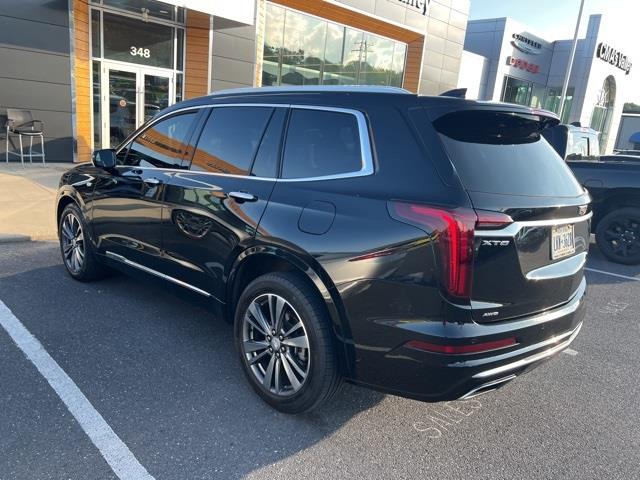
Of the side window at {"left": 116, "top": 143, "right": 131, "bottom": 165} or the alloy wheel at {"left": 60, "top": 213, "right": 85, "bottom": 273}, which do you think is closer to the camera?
the side window at {"left": 116, "top": 143, "right": 131, "bottom": 165}

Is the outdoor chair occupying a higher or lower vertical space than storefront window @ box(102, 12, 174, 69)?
lower

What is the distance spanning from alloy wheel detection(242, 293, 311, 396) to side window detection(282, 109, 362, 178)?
0.78m

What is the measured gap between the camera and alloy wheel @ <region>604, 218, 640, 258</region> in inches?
278

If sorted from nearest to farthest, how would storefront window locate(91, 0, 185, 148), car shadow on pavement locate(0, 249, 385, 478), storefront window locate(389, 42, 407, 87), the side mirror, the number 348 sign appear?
car shadow on pavement locate(0, 249, 385, 478), the side mirror, storefront window locate(91, 0, 185, 148), the number 348 sign, storefront window locate(389, 42, 407, 87)

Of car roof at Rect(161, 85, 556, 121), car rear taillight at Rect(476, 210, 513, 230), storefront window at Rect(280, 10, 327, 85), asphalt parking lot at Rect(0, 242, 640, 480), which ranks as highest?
storefront window at Rect(280, 10, 327, 85)

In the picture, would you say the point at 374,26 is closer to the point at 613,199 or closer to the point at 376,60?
the point at 376,60

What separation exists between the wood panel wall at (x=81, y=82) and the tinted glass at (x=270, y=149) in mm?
10006

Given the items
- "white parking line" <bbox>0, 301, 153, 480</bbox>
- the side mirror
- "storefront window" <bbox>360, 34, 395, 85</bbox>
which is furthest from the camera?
"storefront window" <bbox>360, 34, 395, 85</bbox>

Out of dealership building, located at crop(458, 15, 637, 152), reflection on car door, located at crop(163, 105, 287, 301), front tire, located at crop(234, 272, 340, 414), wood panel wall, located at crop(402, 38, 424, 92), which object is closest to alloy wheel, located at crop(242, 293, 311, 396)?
front tire, located at crop(234, 272, 340, 414)

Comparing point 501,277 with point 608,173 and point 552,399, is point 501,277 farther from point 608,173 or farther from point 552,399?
point 608,173

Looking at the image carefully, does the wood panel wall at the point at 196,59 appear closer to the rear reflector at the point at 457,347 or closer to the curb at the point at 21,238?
the curb at the point at 21,238

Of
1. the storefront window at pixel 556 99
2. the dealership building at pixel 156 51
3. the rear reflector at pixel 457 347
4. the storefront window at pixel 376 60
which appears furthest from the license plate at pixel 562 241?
the storefront window at pixel 556 99

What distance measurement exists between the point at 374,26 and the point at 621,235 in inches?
506

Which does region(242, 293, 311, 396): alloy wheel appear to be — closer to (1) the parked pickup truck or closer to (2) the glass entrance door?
(1) the parked pickup truck
